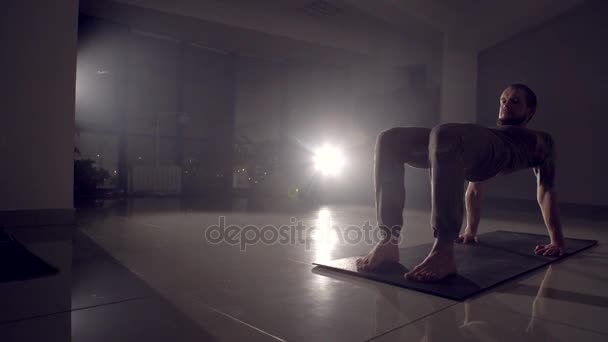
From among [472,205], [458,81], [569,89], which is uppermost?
[458,81]

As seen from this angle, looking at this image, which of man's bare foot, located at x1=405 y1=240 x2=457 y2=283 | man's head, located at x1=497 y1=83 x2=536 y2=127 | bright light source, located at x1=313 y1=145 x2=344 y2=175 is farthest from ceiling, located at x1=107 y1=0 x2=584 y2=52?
man's bare foot, located at x1=405 y1=240 x2=457 y2=283

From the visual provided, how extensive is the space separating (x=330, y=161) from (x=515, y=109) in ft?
14.5

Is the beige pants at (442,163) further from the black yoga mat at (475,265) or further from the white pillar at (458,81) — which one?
the white pillar at (458,81)

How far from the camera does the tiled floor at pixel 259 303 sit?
824 mm

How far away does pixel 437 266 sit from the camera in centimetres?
120

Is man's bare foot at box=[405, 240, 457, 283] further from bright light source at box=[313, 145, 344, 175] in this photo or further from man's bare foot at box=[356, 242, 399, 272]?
bright light source at box=[313, 145, 344, 175]

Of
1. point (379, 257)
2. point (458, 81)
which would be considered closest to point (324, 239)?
point (379, 257)

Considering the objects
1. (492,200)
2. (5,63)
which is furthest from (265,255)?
(492,200)

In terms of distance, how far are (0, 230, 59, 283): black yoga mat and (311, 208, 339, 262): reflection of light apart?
0.93 metres

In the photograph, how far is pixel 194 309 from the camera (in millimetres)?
964

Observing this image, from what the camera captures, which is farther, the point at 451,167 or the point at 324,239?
the point at 324,239

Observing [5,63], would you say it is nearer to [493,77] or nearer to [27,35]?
[27,35]

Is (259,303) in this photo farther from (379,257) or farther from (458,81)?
(458,81)

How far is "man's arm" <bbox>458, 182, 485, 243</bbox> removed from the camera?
6.10ft
